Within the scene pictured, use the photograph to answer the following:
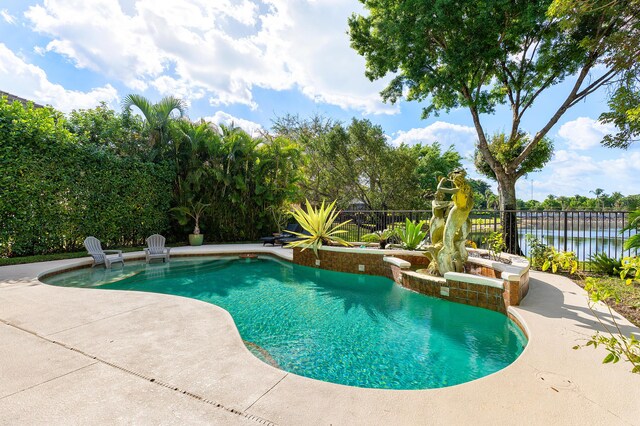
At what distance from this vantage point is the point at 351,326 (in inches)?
153

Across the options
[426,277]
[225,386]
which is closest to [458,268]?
[426,277]

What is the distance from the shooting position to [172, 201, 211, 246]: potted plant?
1138cm

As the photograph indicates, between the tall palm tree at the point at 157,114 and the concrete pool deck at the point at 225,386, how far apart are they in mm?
9356

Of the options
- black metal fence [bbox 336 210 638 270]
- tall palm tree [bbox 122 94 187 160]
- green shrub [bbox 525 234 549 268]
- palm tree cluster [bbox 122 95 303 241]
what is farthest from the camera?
palm tree cluster [bbox 122 95 303 241]

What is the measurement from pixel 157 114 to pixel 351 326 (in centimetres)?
1100

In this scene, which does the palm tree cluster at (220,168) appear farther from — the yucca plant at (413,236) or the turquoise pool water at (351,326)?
the yucca plant at (413,236)

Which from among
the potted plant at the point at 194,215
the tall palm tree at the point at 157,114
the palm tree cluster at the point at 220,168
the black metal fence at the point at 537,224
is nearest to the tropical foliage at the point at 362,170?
the black metal fence at the point at 537,224

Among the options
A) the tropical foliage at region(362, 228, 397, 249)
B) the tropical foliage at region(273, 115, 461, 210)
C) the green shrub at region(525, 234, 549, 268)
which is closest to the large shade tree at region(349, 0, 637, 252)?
the green shrub at region(525, 234, 549, 268)

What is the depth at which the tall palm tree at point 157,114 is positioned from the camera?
10.9 meters

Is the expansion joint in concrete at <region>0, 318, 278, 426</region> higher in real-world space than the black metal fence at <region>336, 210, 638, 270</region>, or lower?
lower

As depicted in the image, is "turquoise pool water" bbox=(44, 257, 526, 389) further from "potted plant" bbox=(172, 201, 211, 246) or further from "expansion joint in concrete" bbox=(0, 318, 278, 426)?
"potted plant" bbox=(172, 201, 211, 246)

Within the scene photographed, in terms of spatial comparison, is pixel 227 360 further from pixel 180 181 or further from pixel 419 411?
pixel 180 181

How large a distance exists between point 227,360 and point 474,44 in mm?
10103

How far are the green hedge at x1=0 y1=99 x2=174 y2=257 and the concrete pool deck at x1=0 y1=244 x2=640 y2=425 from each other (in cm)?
604
